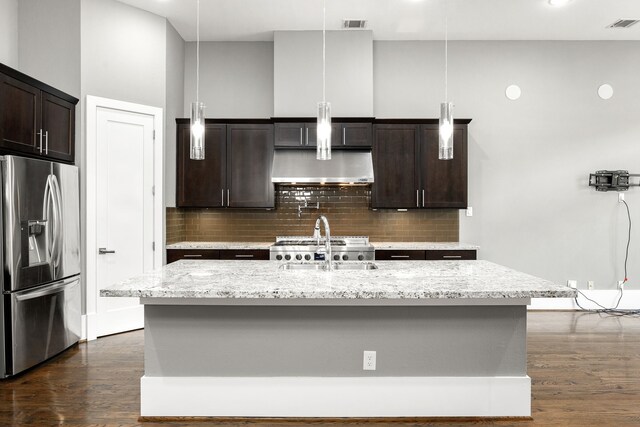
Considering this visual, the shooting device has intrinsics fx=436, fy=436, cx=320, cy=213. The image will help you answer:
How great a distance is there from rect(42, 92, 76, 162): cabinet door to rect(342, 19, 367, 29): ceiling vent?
3.03 m

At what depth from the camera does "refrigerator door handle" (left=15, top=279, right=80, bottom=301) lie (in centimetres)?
334

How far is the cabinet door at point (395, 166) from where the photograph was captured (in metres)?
5.13

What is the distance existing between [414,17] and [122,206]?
380 cm

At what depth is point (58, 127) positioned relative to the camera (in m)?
3.96

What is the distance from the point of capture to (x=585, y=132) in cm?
561

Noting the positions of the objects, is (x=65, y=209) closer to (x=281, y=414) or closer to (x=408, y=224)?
(x=281, y=414)

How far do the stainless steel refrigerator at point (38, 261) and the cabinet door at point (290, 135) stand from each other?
2.12 m

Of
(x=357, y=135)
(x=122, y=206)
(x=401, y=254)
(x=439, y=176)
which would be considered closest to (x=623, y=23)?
(x=439, y=176)

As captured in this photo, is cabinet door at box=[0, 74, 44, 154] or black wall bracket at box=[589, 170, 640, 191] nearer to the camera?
cabinet door at box=[0, 74, 44, 154]

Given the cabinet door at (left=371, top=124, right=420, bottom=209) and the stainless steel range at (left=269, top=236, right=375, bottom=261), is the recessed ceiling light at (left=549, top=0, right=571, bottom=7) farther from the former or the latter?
the stainless steel range at (left=269, top=236, right=375, bottom=261)

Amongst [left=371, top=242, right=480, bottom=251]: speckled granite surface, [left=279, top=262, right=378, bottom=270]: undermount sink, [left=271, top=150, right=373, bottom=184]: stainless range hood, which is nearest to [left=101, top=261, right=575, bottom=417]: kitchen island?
[left=279, top=262, right=378, bottom=270]: undermount sink

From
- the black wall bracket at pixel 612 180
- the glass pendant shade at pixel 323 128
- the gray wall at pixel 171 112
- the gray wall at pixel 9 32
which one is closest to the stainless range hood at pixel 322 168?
the gray wall at pixel 171 112

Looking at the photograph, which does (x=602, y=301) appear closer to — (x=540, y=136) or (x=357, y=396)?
(x=540, y=136)

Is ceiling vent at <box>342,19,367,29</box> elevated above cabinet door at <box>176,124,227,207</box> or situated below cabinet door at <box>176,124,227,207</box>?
above
